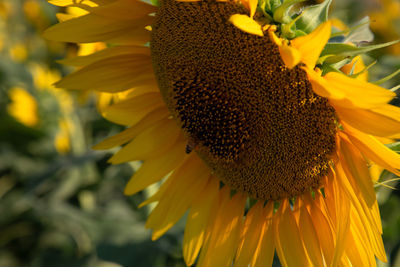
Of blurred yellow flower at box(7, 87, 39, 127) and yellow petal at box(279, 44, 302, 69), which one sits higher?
yellow petal at box(279, 44, 302, 69)

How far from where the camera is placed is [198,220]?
1.40 metres

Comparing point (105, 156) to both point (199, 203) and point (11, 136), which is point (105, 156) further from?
point (11, 136)

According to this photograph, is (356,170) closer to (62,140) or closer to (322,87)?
(322,87)

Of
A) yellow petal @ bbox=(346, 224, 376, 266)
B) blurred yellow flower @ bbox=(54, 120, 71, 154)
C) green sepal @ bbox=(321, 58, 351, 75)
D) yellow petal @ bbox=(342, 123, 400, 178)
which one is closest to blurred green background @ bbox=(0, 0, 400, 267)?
blurred yellow flower @ bbox=(54, 120, 71, 154)

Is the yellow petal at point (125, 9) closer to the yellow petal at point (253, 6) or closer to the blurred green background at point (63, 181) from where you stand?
the yellow petal at point (253, 6)

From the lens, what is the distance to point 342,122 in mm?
1052

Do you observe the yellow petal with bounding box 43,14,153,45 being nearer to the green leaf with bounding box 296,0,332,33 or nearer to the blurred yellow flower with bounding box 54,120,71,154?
the green leaf with bounding box 296,0,332,33

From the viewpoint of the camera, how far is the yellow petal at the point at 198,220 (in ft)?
4.58

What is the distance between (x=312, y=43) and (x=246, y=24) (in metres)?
0.15

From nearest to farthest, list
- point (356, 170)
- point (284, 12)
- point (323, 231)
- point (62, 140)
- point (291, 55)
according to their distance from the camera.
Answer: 1. point (291, 55)
2. point (284, 12)
3. point (356, 170)
4. point (323, 231)
5. point (62, 140)

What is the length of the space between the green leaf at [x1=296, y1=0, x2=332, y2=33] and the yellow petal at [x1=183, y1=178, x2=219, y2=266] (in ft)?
2.04

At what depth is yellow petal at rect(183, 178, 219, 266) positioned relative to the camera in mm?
1396

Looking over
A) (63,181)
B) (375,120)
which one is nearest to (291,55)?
(375,120)

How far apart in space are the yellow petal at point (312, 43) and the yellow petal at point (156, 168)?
24.1 inches
